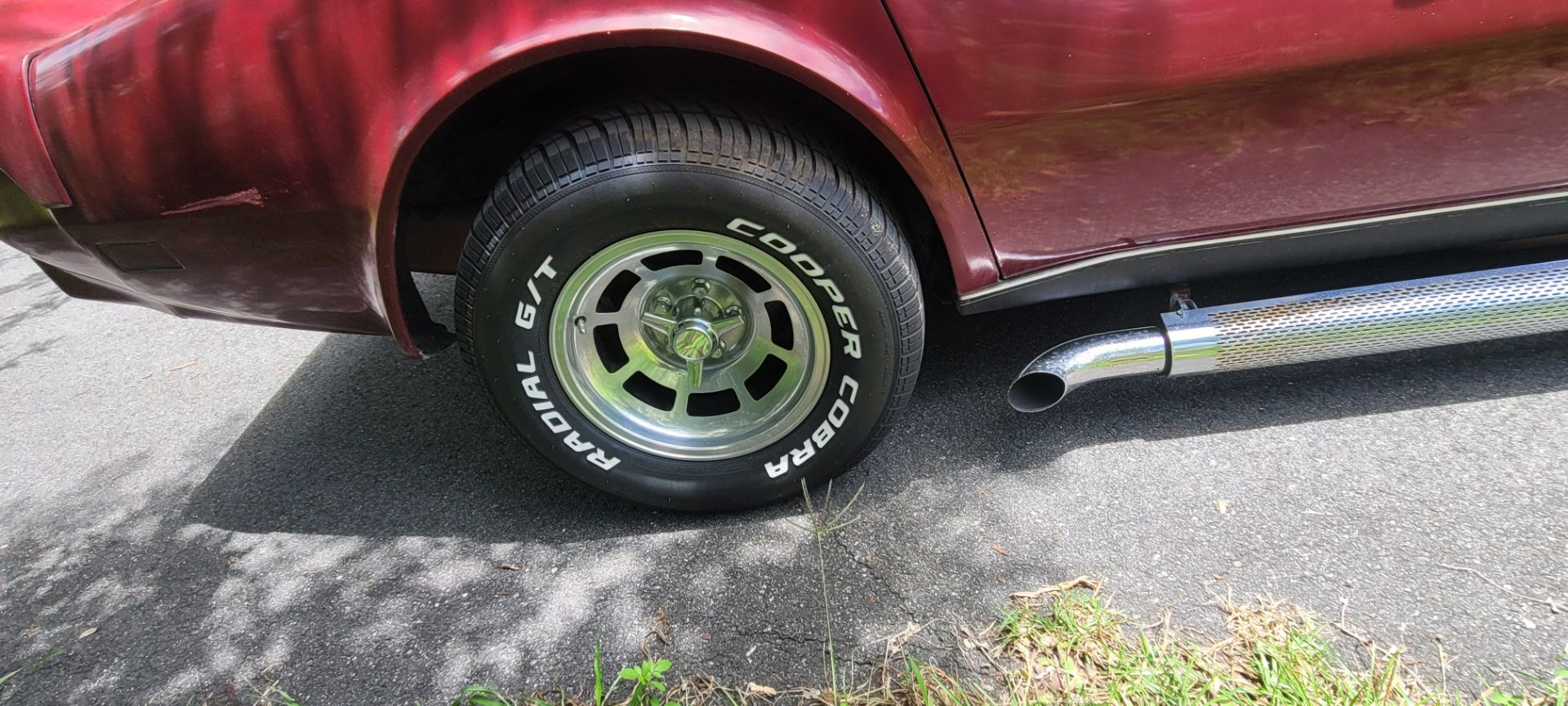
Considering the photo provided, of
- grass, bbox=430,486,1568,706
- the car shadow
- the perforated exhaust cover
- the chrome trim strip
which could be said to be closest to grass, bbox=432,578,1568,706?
grass, bbox=430,486,1568,706

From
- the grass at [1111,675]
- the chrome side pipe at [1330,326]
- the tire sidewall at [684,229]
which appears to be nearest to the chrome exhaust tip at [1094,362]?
the chrome side pipe at [1330,326]

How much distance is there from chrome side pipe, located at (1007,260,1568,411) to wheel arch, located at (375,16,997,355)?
1.28 ft

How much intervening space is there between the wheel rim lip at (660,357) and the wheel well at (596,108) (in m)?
0.30

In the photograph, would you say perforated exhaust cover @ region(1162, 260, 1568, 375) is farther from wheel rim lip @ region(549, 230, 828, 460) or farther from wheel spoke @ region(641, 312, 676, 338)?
wheel spoke @ region(641, 312, 676, 338)

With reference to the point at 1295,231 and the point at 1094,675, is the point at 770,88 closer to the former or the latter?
the point at 1295,231

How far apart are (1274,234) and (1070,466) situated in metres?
0.71

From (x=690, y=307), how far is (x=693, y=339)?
79 mm

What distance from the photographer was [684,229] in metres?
Answer: 1.82

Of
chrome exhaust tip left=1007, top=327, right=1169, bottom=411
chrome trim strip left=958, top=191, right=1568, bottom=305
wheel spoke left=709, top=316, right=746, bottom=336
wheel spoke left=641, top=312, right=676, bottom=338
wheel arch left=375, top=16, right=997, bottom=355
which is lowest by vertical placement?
chrome exhaust tip left=1007, top=327, right=1169, bottom=411

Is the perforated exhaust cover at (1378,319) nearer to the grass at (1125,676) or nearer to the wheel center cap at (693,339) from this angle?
the grass at (1125,676)

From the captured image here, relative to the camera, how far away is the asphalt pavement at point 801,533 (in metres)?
1.78

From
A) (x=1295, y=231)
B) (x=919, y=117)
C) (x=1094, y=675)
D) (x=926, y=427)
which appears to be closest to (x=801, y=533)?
(x=926, y=427)

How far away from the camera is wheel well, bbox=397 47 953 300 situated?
180 centimetres

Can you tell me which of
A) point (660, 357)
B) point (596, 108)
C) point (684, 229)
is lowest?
point (660, 357)
